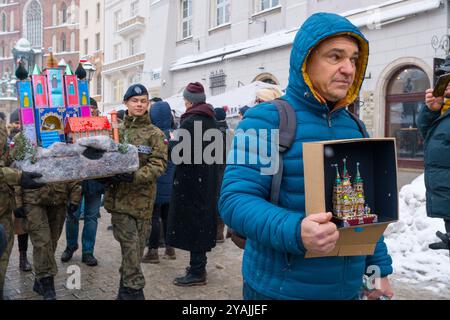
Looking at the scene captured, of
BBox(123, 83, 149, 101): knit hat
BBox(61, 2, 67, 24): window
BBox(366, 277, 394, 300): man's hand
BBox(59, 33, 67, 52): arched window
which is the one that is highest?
BBox(61, 2, 67, 24): window

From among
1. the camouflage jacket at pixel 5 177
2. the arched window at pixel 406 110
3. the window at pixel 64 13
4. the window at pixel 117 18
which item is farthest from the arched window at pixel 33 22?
the camouflage jacket at pixel 5 177

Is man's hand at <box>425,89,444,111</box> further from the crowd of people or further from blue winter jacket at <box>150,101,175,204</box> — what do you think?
blue winter jacket at <box>150,101,175,204</box>

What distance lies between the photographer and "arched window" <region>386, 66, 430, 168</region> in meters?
10.7

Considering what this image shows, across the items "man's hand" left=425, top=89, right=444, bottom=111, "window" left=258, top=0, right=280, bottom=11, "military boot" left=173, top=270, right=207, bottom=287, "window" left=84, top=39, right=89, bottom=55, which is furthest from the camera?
"window" left=84, top=39, right=89, bottom=55

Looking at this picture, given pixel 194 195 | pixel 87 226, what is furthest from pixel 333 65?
pixel 87 226

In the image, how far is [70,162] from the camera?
3324 millimetres

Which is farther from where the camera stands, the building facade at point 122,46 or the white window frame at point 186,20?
the building facade at point 122,46

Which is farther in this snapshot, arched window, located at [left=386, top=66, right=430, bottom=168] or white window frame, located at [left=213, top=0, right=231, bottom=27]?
white window frame, located at [left=213, top=0, right=231, bottom=27]

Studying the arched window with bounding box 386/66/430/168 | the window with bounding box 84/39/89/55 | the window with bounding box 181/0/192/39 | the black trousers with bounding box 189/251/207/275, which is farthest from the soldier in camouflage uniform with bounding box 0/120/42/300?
the window with bounding box 84/39/89/55

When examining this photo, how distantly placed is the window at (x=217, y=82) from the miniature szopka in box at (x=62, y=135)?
14184 millimetres

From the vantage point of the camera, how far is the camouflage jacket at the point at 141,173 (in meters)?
3.75

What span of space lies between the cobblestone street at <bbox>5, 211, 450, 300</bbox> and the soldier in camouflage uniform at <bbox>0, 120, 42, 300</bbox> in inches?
29.4

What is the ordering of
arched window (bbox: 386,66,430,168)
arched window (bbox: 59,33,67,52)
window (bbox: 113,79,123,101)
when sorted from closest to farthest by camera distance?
arched window (bbox: 386,66,430,168)
window (bbox: 113,79,123,101)
arched window (bbox: 59,33,67,52)

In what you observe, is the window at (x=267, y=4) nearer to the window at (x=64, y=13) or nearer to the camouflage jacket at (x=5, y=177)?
the camouflage jacket at (x=5, y=177)
